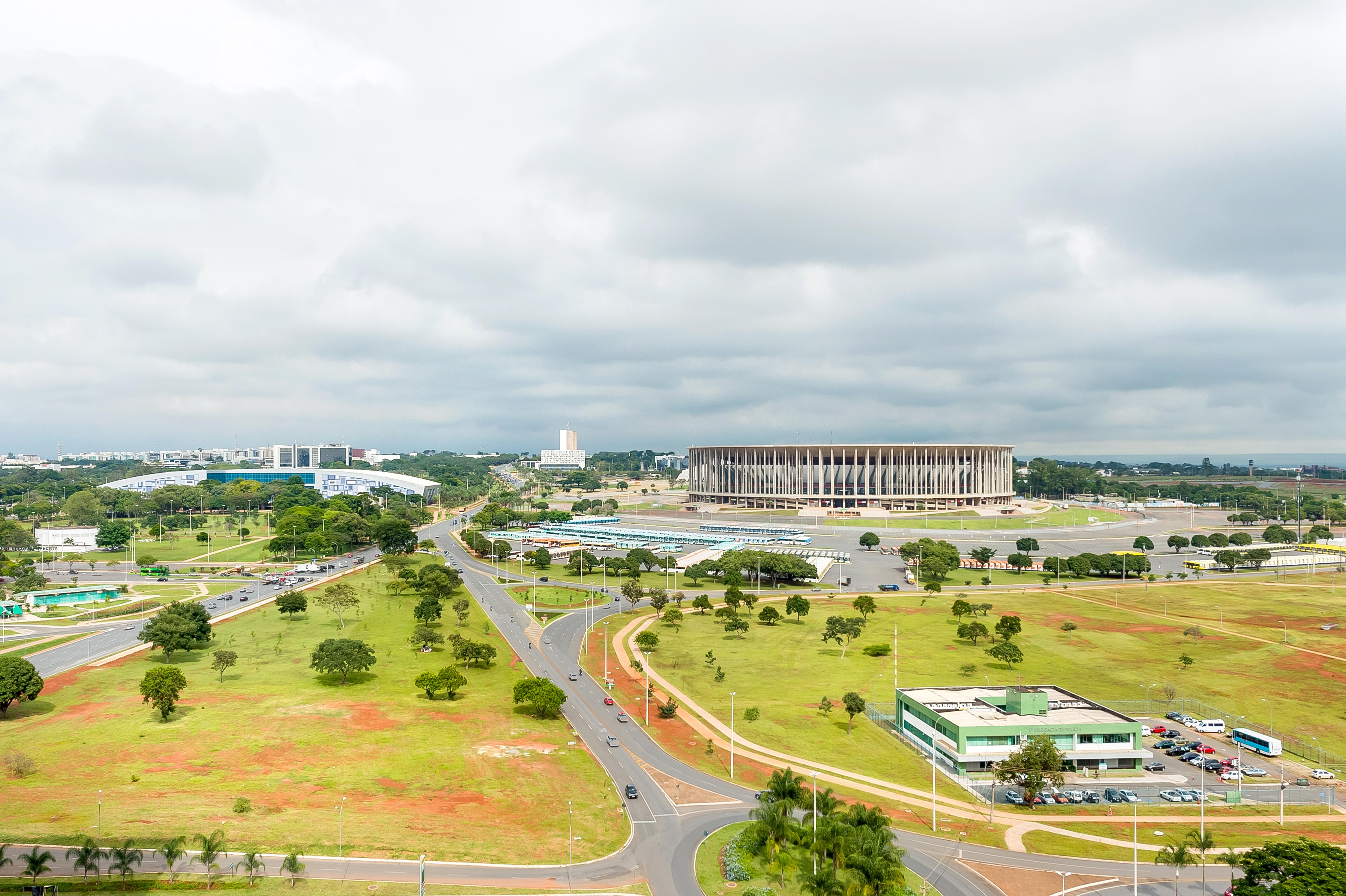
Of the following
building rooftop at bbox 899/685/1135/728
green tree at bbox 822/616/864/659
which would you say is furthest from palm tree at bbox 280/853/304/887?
green tree at bbox 822/616/864/659

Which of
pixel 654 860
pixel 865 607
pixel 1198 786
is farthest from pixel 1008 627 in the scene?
pixel 654 860

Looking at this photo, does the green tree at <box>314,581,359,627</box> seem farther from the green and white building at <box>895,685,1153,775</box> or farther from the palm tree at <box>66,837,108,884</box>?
the green and white building at <box>895,685,1153,775</box>

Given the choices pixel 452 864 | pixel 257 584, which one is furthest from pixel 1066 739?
pixel 257 584

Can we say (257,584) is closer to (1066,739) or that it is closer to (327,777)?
(327,777)

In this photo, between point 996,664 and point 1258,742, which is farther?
point 996,664

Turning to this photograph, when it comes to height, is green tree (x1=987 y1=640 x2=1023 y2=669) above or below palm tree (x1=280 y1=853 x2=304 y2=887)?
above

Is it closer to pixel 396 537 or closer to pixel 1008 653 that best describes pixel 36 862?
pixel 1008 653
